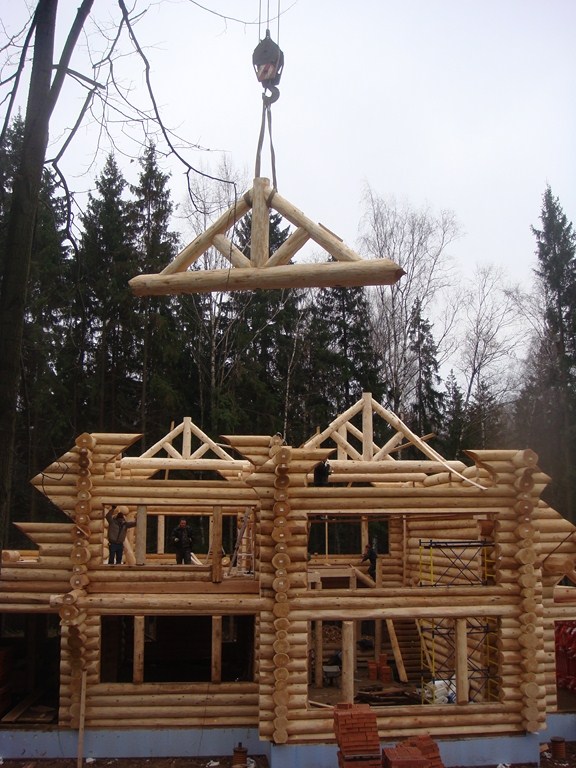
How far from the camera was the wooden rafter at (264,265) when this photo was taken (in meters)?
7.37

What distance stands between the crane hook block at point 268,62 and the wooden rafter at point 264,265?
1295 millimetres

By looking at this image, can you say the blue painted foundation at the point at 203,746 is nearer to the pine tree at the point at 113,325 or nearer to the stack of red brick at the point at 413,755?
the stack of red brick at the point at 413,755

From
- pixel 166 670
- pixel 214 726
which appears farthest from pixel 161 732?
pixel 166 670

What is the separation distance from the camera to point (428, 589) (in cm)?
1378

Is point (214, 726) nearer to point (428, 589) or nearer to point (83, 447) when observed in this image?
point (428, 589)

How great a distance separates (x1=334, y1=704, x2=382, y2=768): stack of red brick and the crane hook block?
332 inches

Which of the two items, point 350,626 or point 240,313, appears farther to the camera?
point 240,313

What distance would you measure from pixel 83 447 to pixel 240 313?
18.0 m

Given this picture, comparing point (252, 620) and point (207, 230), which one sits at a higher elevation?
point (207, 230)

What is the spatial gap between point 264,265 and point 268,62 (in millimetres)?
2568

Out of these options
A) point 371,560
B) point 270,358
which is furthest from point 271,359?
point 371,560

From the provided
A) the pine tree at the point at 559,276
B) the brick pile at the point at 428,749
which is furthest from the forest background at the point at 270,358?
the brick pile at the point at 428,749

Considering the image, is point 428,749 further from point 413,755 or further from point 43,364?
point 43,364

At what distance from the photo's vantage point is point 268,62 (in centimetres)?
850
